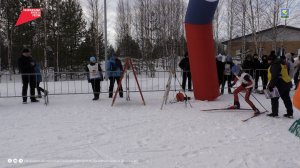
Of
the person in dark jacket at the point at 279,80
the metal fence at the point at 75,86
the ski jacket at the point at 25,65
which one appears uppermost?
the ski jacket at the point at 25,65

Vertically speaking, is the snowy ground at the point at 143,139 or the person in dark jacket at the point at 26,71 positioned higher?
the person in dark jacket at the point at 26,71

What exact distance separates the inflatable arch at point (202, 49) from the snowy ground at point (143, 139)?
108 cm

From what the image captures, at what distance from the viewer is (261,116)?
701cm

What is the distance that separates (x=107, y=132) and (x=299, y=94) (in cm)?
381

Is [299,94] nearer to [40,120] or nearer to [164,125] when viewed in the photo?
[164,125]

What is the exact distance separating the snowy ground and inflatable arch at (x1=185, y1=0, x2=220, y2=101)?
1081mm

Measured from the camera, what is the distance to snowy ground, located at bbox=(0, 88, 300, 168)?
4.08 m

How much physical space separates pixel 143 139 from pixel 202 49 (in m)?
4.57

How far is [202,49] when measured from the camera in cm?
879

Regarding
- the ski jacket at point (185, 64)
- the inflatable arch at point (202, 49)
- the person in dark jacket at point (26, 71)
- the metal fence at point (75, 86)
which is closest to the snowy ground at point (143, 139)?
the inflatable arch at point (202, 49)

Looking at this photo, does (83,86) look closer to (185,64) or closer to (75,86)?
(75,86)

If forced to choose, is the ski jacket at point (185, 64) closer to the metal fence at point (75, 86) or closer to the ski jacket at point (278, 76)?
the metal fence at point (75, 86)

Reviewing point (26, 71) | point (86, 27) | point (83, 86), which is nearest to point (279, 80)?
point (26, 71)

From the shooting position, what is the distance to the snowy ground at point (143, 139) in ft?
13.4
